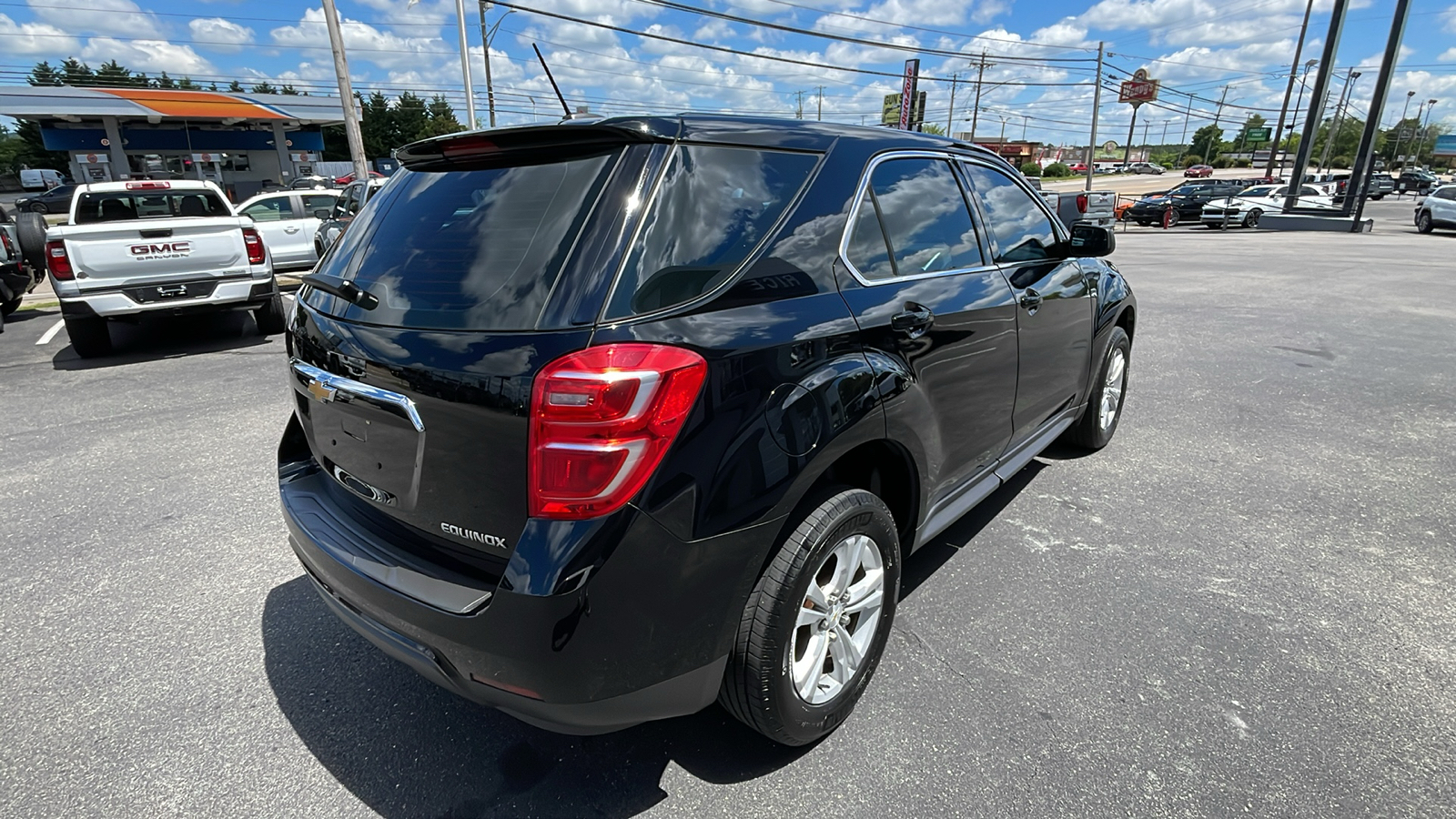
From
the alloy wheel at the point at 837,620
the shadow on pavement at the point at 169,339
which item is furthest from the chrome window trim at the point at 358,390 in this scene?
the shadow on pavement at the point at 169,339

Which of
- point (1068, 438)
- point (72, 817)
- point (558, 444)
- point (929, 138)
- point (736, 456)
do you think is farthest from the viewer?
point (1068, 438)

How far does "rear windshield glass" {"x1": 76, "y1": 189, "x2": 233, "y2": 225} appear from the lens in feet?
26.3

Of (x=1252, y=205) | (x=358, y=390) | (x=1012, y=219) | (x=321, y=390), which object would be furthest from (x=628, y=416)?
(x=1252, y=205)

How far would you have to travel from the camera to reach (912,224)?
105 inches

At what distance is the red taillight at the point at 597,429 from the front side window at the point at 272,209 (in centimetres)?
1386

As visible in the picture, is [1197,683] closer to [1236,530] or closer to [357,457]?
[1236,530]

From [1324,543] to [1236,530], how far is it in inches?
13.6

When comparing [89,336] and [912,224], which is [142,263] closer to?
[89,336]

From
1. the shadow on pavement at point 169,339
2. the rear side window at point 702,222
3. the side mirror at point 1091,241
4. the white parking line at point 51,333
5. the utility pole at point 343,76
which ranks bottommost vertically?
the white parking line at point 51,333

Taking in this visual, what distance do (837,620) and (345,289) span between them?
1773 mm

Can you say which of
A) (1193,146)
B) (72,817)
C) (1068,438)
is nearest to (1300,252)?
(1068,438)

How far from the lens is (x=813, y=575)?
2.09m

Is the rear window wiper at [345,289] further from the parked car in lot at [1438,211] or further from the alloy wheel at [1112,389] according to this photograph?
the parked car in lot at [1438,211]

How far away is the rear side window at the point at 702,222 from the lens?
181 cm
